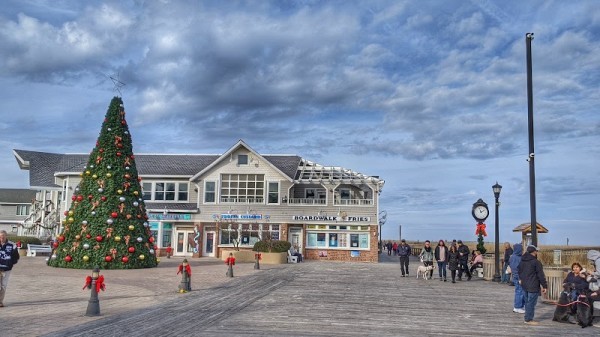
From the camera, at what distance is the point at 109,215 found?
Answer: 23.3 m

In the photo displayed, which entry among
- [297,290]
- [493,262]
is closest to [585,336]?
[297,290]

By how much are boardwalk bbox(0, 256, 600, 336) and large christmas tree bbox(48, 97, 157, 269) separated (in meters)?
6.44

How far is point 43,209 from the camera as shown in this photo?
152 ft

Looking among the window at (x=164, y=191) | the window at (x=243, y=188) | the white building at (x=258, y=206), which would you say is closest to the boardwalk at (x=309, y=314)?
the white building at (x=258, y=206)

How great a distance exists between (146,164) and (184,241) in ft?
23.8

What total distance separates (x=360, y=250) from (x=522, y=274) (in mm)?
27655

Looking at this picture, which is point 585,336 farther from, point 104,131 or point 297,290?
point 104,131

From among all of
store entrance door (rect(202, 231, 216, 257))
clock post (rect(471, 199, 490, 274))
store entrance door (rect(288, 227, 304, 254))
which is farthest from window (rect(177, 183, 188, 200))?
clock post (rect(471, 199, 490, 274))

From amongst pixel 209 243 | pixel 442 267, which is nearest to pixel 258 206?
pixel 209 243

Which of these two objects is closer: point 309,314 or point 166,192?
point 309,314

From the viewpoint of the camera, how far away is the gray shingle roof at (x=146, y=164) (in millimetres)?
42188

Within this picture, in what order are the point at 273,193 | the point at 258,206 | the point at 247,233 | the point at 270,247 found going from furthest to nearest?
1. the point at 247,233
2. the point at 273,193
3. the point at 258,206
4. the point at 270,247

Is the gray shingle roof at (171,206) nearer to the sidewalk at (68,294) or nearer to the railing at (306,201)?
the railing at (306,201)

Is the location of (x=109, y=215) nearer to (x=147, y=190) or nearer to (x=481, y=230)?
(x=481, y=230)
